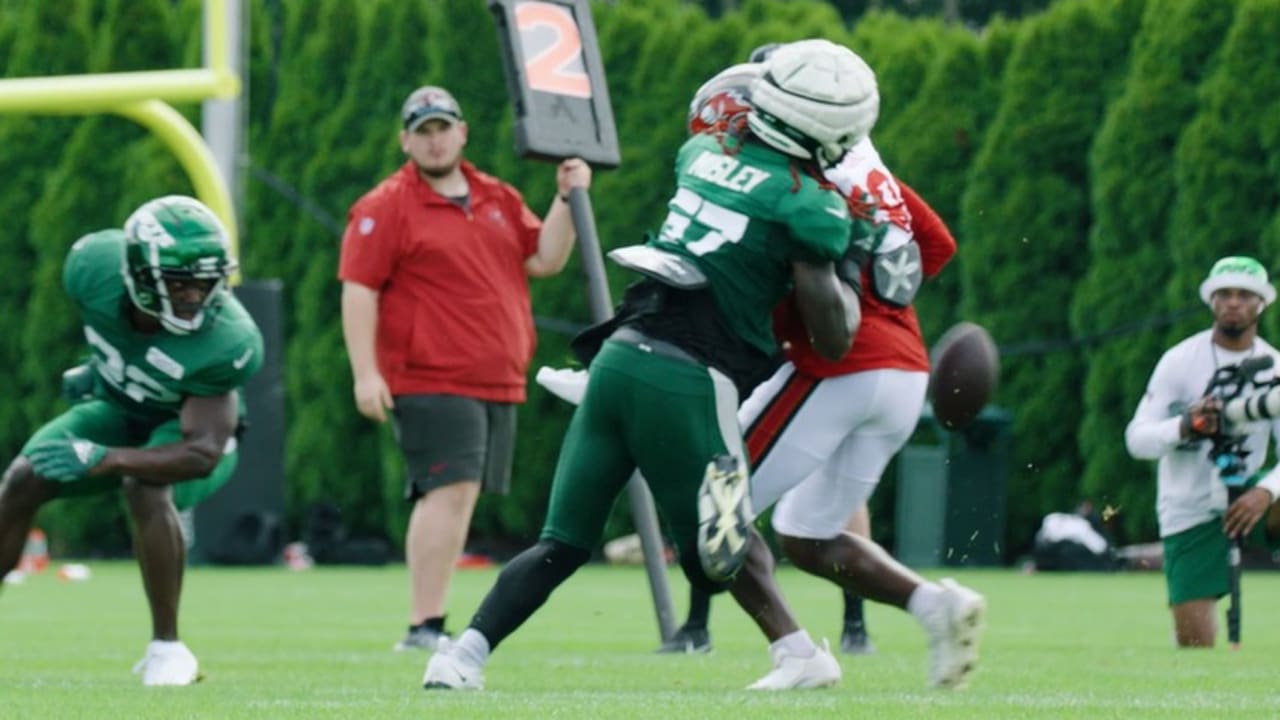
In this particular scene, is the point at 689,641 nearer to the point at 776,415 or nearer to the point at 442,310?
the point at 442,310

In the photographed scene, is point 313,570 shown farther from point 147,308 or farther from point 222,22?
point 147,308

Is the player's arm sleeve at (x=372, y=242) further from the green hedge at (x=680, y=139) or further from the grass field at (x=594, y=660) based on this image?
the green hedge at (x=680, y=139)

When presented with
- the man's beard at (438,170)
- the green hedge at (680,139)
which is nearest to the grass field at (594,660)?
the man's beard at (438,170)

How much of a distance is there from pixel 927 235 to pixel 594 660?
1970 mm

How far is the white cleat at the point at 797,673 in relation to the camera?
690 cm

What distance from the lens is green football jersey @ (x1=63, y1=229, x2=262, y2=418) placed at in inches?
291

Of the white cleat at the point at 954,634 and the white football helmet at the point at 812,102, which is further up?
the white football helmet at the point at 812,102

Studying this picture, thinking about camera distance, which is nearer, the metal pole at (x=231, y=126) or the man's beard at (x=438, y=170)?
the man's beard at (x=438, y=170)

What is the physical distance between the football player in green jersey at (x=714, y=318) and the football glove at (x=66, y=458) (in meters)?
1.27

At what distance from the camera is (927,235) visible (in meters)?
7.52

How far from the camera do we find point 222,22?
1639 centimetres

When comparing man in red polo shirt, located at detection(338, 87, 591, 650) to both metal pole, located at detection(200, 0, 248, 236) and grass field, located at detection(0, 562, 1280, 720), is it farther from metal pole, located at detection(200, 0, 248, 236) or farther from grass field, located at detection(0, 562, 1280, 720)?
metal pole, located at detection(200, 0, 248, 236)

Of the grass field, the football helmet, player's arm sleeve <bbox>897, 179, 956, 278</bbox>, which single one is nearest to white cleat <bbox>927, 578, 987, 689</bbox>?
the grass field

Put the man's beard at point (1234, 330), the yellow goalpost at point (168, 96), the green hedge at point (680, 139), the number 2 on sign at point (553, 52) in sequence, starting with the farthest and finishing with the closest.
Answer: the green hedge at point (680, 139)
the yellow goalpost at point (168, 96)
the man's beard at point (1234, 330)
the number 2 on sign at point (553, 52)
